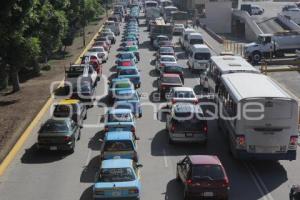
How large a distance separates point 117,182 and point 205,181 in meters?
2.69

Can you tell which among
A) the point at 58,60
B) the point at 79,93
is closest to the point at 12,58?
the point at 79,93

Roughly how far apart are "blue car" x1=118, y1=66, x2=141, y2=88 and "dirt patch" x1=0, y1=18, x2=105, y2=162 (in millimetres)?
5124

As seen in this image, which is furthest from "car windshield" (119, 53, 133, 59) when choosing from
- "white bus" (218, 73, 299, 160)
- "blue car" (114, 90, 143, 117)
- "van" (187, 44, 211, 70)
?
"white bus" (218, 73, 299, 160)

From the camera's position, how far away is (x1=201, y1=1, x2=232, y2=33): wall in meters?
82.6

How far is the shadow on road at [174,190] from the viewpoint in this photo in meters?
19.0

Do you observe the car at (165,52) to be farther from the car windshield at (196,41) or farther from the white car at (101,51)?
the white car at (101,51)

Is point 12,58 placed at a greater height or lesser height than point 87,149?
greater

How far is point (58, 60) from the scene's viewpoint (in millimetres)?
54625

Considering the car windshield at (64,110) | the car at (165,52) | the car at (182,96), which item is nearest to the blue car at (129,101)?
the car at (182,96)

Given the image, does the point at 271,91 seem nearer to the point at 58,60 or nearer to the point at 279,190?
the point at 279,190

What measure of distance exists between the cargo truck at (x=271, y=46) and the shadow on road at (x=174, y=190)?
32.3m

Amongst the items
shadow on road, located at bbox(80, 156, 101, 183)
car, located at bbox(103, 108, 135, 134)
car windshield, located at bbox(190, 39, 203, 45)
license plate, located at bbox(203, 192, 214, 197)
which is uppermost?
car windshield, located at bbox(190, 39, 203, 45)

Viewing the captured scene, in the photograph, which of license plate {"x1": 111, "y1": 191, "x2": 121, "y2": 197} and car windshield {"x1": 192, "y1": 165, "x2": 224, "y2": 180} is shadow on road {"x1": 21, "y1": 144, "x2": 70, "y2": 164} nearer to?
license plate {"x1": 111, "y1": 191, "x2": 121, "y2": 197}

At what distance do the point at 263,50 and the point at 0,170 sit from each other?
34.1m
